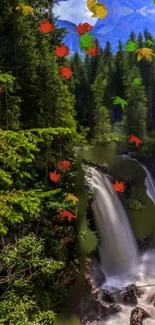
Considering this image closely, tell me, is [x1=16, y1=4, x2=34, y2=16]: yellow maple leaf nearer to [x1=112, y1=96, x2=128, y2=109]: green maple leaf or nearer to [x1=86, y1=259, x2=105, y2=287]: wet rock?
[x1=112, y1=96, x2=128, y2=109]: green maple leaf

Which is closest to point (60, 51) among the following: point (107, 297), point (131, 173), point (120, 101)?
point (120, 101)

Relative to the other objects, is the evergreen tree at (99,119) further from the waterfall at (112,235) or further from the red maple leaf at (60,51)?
the red maple leaf at (60,51)

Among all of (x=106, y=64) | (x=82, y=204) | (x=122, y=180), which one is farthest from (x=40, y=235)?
(x=106, y=64)

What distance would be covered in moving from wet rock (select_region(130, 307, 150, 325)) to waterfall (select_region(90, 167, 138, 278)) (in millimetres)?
966

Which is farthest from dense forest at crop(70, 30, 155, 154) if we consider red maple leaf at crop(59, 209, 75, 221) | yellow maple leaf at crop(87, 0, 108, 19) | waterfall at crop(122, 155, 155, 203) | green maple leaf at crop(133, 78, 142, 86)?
yellow maple leaf at crop(87, 0, 108, 19)

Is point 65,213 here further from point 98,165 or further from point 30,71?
point 98,165

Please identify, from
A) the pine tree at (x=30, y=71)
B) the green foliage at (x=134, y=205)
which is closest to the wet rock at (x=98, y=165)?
the green foliage at (x=134, y=205)

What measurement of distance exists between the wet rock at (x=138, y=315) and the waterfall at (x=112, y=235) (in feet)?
3.17

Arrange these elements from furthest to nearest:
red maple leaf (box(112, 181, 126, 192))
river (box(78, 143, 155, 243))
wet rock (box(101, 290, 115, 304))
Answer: red maple leaf (box(112, 181, 126, 192)) → river (box(78, 143, 155, 243)) → wet rock (box(101, 290, 115, 304))

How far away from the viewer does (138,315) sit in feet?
12.0

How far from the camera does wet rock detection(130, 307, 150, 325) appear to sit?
3.59 m

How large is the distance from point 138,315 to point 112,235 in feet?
4.85

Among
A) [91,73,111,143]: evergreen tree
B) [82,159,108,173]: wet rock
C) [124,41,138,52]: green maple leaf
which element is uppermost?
[124,41,138,52]: green maple leaf

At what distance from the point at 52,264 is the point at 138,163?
5.22 metres
